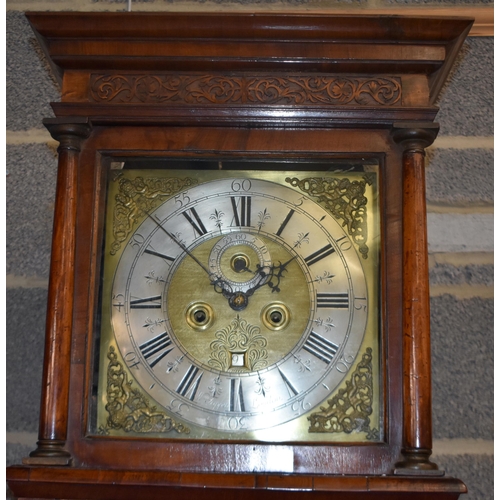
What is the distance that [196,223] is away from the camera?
1.33m

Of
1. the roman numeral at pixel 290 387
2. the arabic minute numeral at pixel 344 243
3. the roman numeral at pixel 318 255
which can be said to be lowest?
the roman numeral at pixel 290 387

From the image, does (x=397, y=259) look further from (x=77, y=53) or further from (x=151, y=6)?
(x=151, y=6)

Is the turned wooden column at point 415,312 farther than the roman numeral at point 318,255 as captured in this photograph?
No

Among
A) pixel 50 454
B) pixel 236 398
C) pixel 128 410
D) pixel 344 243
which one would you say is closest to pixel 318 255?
pixel 344 243

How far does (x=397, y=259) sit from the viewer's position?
126 centimetres

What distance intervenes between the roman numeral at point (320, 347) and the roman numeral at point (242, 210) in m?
0.20

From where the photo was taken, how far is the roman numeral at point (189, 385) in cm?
125

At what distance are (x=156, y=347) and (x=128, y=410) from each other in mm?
101

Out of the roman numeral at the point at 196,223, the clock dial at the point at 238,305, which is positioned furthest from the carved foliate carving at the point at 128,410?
the roman numeral at the point at 196,223

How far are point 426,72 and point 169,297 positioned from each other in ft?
1.74

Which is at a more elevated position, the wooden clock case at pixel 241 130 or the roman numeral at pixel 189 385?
the wooden clock case at pixel 241 130

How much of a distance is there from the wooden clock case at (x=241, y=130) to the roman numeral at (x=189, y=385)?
0.26 feet

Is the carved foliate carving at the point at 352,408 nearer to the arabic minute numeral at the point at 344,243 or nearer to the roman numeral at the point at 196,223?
the arabic minute numeral at the point at 344,243

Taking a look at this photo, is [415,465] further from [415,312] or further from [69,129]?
[69,129]
